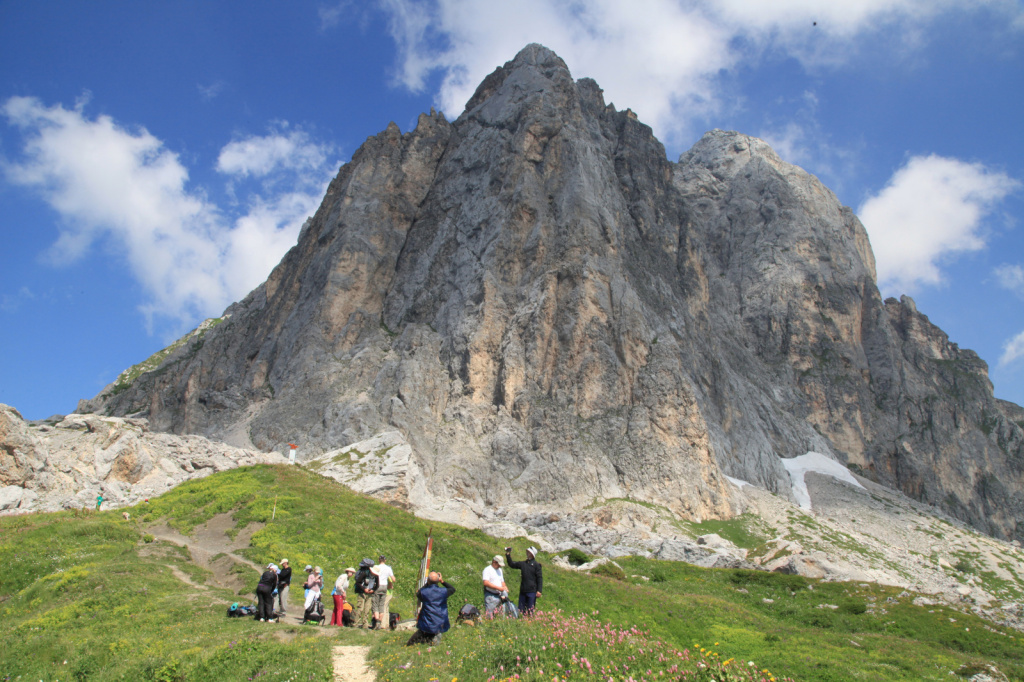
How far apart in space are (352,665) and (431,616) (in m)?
1.77

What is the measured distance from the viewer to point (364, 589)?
628 inches

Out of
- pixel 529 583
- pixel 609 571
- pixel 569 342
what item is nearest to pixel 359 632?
pixel 529 583

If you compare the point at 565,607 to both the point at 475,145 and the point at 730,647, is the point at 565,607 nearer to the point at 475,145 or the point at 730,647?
the point at 730,647

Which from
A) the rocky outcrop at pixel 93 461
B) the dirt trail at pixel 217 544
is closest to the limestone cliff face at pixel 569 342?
the rocky outcrop at pixel 93 461

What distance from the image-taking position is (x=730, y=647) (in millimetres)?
15570

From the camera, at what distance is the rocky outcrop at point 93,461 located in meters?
27.5

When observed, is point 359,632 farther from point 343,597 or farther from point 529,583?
point 529,583

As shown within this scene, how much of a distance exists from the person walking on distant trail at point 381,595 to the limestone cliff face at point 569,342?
3228 cm

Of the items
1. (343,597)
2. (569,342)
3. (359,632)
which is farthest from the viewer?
(569,342)

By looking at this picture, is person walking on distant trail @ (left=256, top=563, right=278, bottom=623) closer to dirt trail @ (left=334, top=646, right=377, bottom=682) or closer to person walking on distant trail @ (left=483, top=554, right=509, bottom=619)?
dirt trail @ (left=334, top=646, right=377, bottom=682)

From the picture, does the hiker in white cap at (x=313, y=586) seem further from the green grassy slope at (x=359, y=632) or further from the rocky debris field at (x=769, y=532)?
the rocky debris field at (x=769, y=532)

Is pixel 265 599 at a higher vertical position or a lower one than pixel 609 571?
higher

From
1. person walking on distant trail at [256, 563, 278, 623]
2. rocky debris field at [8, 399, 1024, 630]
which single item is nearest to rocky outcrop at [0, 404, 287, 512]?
rocky debris field at [8, 399, 1024, 630]

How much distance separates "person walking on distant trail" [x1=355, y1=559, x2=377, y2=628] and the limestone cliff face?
104ft
